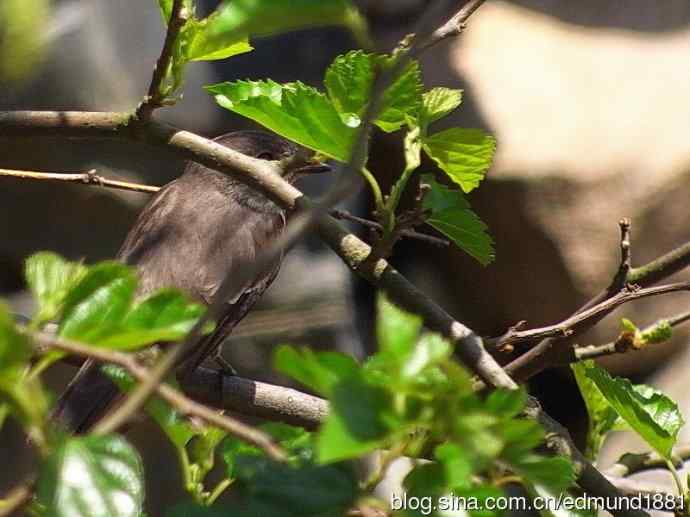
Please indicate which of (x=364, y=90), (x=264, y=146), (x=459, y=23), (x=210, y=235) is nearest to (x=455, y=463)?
(x=364, y=90)

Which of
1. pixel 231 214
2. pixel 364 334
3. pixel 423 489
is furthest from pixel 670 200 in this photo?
pixel 423 489

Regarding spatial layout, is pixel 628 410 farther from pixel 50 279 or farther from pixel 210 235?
pixel 210 235

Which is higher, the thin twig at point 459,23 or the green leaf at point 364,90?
the thin twig at point 459,23

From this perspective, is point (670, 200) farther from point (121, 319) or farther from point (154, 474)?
point (121, 319)

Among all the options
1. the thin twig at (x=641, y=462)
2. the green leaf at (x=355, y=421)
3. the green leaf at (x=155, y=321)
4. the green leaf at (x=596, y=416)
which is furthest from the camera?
the thin twig at (x=641, y=462)

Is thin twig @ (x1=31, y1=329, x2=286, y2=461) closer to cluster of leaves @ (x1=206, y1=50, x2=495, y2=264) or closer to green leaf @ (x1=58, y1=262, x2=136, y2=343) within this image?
green leaf @ (x1=58, y1=262, x2=136, y2=343)

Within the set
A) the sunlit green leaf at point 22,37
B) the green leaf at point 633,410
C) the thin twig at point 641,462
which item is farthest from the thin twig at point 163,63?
the sunlit green leaf at point 22,37

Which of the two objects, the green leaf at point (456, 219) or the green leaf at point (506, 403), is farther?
the green leaf at point (456, 219)

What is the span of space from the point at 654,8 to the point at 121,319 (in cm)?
489

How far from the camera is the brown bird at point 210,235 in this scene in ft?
10.2

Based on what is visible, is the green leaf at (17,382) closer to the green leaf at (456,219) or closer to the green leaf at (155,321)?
the green leaf at (155,321)

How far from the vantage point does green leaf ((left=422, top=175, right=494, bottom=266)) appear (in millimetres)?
1713

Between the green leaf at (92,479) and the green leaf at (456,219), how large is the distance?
88 centimetres

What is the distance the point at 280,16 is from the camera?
90 cm
